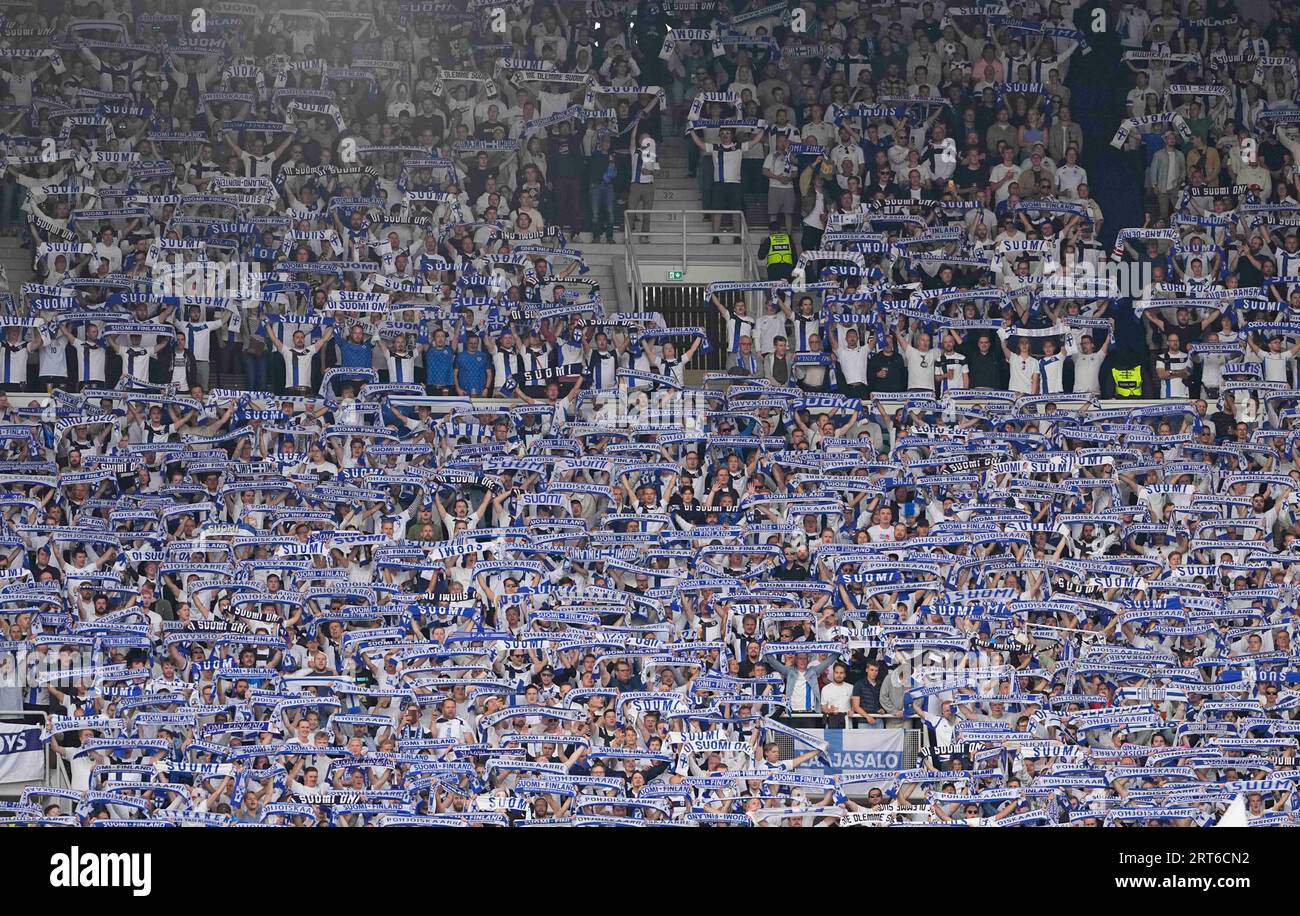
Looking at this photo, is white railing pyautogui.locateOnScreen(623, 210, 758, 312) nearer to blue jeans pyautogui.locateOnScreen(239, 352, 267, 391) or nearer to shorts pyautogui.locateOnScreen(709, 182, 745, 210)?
shorts pyautogui.locateOnScreen(709, 182, 745, 210)

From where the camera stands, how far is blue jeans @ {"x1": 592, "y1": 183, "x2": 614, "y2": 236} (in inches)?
1013

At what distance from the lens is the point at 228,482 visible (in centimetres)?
2252

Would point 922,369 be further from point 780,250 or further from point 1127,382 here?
point 780,250

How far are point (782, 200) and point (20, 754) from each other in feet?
31.5

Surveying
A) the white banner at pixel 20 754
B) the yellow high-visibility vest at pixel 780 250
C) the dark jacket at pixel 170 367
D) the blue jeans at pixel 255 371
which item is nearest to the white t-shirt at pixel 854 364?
the yellow high-visibility vest at pixel 780 250

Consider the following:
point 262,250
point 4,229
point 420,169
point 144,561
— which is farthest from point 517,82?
point 144,561

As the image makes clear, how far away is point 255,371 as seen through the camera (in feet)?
77.8

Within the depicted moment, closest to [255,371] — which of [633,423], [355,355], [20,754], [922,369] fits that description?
[355,355]

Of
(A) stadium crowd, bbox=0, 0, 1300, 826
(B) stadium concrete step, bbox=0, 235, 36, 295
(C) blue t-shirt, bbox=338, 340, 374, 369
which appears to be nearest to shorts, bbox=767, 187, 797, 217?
(A) stadium crowd, bbox=0, 0, 1300, 826

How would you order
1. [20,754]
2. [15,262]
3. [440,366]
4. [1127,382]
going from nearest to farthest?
[20,754] < [440,366] < [1127,382] < [15,262]

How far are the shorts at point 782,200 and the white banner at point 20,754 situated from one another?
9.35m

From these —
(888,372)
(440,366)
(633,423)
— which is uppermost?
(440,366)

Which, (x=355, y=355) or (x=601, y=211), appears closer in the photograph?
(x=355, y=355)

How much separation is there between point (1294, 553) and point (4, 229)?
12630mm
